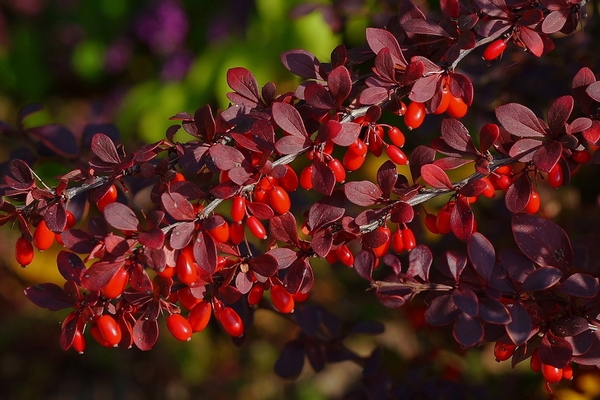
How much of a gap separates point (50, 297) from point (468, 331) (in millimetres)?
574

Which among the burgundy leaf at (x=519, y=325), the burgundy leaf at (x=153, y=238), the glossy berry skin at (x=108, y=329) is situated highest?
the burgundy leaf at (x=153, y=238)

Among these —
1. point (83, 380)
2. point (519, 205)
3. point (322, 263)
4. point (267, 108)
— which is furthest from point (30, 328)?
point (519, 205)

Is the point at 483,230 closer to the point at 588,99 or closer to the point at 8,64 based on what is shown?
the point at 588,99

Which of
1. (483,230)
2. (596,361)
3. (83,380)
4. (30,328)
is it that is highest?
(596,361)

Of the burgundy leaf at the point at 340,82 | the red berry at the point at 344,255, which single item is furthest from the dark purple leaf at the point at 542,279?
the burgundy leaf at the point at 340,82

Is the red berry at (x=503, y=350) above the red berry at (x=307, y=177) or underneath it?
underneath

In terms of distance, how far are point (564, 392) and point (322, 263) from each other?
4.11 feet

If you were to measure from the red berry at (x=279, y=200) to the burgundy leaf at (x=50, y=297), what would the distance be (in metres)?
0.32

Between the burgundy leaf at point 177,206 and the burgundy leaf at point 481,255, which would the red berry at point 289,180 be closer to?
the burgundy leaf at point 177,206

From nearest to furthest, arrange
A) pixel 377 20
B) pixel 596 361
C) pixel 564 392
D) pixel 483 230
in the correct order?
pixel 596 361 → pixel 564 392 → pixel 377 20 → pixel 483 230

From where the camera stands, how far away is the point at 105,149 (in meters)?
0.84

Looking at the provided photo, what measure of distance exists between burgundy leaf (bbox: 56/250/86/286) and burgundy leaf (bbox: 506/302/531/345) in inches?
22.0

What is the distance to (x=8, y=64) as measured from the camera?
3303mm

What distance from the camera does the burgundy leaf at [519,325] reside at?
0.77 meters
